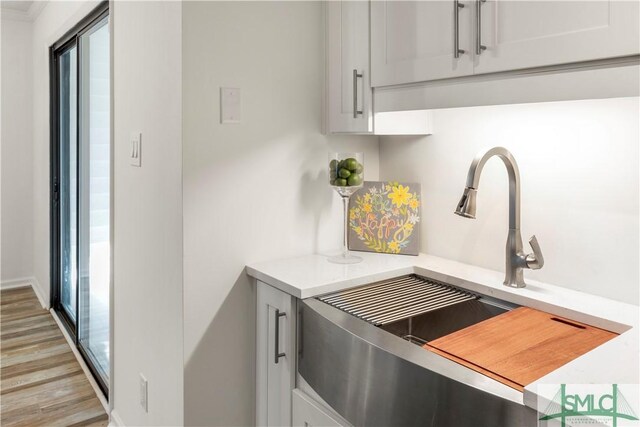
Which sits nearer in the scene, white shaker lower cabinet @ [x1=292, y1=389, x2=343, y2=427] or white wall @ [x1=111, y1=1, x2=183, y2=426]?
white shaker lower cabinet @ [x1=292, y1=389, x2=343, y2=427]

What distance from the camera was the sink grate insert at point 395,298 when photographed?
4.28 feet

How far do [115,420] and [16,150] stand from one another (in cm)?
321

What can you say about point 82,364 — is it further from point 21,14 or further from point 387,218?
point 21,14

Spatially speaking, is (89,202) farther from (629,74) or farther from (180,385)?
(629,74)

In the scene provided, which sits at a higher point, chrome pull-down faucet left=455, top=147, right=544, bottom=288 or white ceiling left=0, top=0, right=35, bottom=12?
white ceiling left=0, top=0, right=35, bottom=12

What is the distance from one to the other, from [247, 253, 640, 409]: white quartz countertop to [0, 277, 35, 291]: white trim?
3.90 metres

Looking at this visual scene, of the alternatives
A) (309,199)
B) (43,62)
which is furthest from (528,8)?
(43,62)

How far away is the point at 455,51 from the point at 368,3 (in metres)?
0.43

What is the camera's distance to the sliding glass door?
2.60 m

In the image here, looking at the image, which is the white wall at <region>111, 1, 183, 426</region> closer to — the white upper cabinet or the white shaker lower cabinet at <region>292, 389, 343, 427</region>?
the white shaker lower cabinet at <region>292, 389, 343, 427</region>

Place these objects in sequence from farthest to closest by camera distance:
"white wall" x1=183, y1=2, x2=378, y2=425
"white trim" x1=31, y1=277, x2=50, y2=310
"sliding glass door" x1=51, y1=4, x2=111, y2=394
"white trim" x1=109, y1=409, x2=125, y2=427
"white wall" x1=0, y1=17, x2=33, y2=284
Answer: "white wall" x1=0, y1=17, x2=33, y2=284, "white trim" x1=31, y1=277, x2=50, y2=310, "sliding glass door" x1=51, y1=4, x2=111, y2=394, "white trim" x1=109, y1=409, x2=125, y2=427, "white wall" x1=183, y1=2, x2=378, y2=425

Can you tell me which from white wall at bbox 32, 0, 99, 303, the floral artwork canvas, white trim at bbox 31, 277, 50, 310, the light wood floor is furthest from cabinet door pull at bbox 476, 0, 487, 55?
white trim at bbox 31, 277, 50, 310

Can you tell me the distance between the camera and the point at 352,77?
166 cm

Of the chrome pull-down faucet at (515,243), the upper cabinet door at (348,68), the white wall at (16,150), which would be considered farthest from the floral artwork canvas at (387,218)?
the white wall at (16,150)
